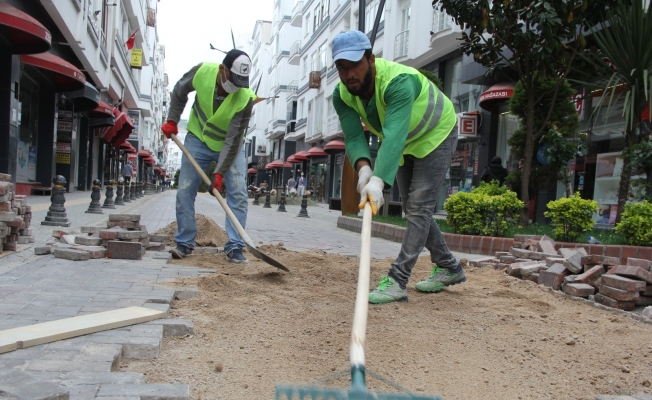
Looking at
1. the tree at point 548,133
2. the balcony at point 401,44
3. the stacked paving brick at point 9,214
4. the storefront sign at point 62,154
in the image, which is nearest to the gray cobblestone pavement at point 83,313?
the stacked paving brick at point 9,214

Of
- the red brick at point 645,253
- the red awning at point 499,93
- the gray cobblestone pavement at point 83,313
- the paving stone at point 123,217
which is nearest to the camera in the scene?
the gray cobblestone pavement at point 83,313

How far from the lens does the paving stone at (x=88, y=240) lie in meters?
4.67

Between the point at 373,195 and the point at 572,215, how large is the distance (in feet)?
16.6

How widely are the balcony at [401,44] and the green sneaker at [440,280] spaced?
16.3 metres

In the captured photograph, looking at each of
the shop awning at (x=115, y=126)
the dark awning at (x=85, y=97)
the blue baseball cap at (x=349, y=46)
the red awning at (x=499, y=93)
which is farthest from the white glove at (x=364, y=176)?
the shop awning at (x=115, y=126)

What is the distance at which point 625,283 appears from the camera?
3.69 meters

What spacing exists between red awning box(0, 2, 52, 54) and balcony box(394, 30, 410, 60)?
12233mm

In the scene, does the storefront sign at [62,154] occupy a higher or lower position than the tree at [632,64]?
lower

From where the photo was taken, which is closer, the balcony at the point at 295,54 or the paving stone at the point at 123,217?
the paving stone at the point at 123,217

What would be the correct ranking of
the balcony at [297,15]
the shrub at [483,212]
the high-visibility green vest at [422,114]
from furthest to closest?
1. the balcony at [297,15]
2. the shrub at [483,212]
3. the high-visibility green vest at [422,114]

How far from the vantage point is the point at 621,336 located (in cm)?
290

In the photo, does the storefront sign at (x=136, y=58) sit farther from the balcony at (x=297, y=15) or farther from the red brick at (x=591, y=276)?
the red brick at (x=591, y=276)

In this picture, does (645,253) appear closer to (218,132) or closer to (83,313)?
(218,132)

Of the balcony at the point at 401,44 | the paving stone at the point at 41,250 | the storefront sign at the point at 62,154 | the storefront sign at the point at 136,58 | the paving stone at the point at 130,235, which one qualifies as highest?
the storefront sign at the point at 136,58
